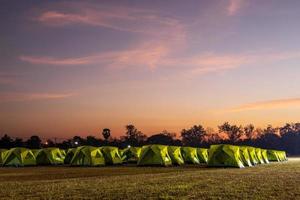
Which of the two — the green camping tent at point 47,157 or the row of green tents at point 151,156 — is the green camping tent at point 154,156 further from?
the green camping tent at point 47,157

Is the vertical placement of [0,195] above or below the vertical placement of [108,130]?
below

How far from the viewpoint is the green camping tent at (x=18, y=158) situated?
163 feet

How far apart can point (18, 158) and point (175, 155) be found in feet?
57.2

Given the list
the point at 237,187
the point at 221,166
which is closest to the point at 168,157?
the point at 221,166

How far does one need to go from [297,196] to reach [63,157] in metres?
43.7

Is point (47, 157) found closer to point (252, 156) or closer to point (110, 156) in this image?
point (110, 156)

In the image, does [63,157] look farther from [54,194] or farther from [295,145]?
[295,145]

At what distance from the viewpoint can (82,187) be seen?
1994 cm

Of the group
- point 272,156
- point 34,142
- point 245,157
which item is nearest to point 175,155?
point 245,157

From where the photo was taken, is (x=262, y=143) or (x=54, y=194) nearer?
(x=54, y=194)

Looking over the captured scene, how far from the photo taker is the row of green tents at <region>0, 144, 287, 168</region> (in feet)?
138

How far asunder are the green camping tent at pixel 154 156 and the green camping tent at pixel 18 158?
1397 centimetres

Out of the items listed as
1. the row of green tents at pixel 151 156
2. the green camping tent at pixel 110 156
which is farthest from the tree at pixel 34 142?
the green camping tent at pixel 110 156

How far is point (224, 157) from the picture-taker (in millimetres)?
41469
